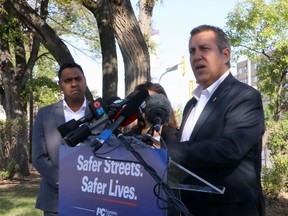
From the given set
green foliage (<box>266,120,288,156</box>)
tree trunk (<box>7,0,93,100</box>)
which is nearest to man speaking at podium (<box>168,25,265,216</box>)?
tree trunk (<box>7,0,93,100</box>)

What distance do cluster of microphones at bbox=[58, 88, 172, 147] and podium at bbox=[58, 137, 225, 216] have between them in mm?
131

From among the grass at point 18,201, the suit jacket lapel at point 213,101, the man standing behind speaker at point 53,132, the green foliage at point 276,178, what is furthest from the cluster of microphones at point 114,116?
the green foliage at point 276,178

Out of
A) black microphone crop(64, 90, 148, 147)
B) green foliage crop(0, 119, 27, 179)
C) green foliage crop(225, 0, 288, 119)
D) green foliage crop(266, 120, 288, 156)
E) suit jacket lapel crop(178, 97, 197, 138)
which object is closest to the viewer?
black microphone crop(64, 90, 148, 147)

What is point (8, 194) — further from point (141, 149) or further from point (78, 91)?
point (141, 149)

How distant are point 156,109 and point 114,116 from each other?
0.74 feet

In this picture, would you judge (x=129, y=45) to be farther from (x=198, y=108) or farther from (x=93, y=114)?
(x=93, y=114)

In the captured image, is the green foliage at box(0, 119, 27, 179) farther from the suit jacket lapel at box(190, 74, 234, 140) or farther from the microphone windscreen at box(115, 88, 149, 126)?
the microphone windscreen at box(115, 88, 149, 126)

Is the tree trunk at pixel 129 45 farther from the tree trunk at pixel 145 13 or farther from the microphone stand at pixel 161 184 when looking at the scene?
the microphone stand at pixel 161 184

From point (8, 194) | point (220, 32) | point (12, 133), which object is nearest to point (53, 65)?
point (12, 133)

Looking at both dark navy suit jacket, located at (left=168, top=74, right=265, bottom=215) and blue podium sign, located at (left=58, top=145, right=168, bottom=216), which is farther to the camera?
dark navy suit jacket, located at (left=168, top=74, right=265, bottom=215)

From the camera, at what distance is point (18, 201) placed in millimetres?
10992

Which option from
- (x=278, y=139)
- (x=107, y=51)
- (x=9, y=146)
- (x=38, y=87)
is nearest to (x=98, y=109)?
(x=107, y=51)

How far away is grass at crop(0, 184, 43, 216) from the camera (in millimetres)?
9617

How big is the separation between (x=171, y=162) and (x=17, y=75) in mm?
16262
